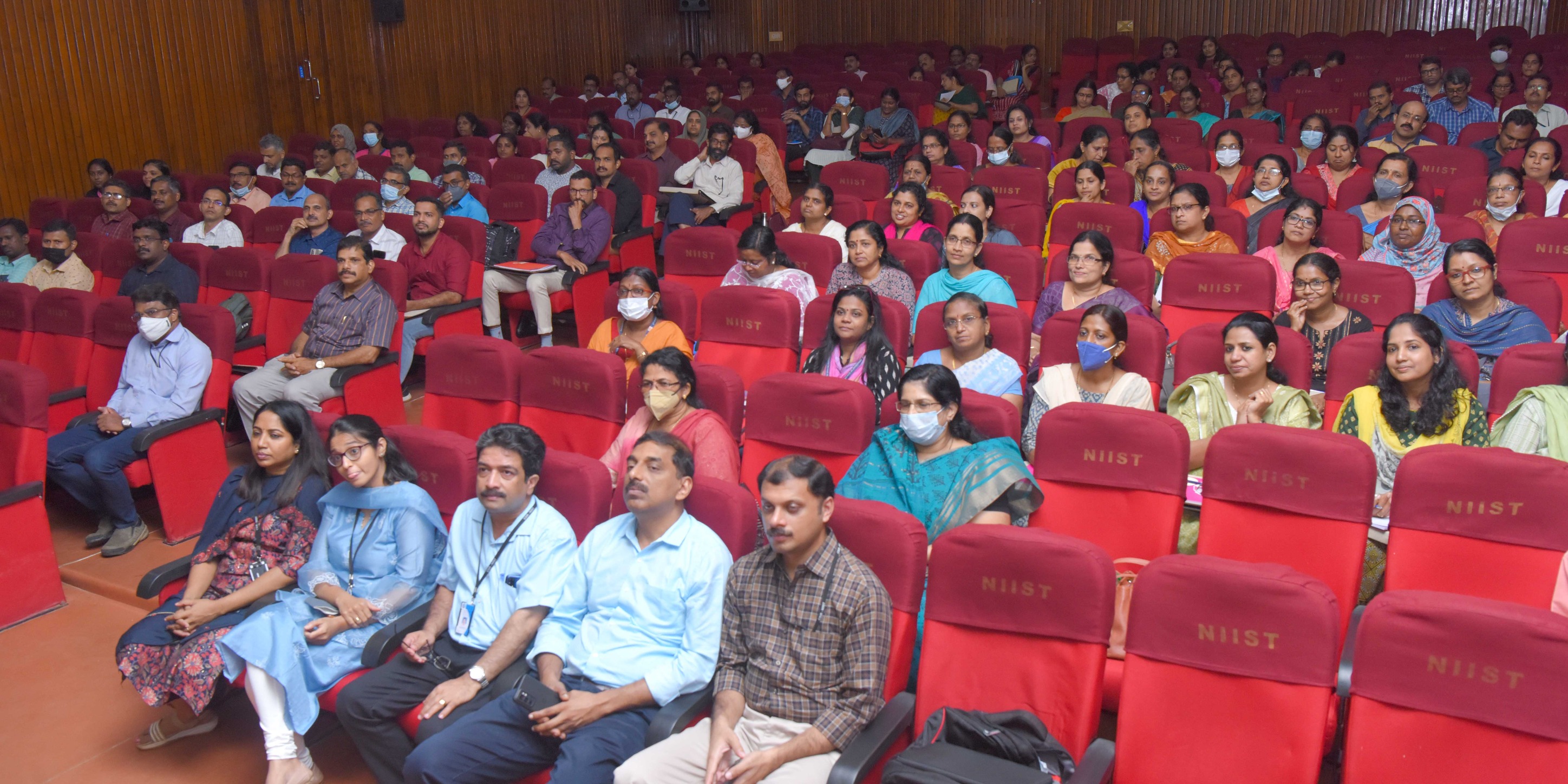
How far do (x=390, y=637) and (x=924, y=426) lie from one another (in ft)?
4.52

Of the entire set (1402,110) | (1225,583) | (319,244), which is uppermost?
(1402,110)

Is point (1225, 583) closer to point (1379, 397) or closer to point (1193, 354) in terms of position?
point (1379, 397)

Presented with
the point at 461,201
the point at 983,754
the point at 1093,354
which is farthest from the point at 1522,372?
the point at 461,201

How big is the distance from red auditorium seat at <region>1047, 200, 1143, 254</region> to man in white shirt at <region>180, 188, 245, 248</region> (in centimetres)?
425

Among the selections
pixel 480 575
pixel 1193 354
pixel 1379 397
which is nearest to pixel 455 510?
pixel 480 575

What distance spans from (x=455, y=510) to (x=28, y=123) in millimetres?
6334

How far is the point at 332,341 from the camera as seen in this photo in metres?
4.34

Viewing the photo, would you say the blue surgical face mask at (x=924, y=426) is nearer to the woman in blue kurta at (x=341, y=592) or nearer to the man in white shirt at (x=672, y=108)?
A: the woman in blue kurta at (x=341, y=592)

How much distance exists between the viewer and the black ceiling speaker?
909 centimetres

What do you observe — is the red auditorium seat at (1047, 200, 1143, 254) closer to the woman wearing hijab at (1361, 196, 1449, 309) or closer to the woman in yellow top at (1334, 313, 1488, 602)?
the woman wearing hijab at (1361, 196, 1449, 309)

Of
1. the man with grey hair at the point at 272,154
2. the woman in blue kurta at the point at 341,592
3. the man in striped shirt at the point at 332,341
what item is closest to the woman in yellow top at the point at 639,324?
the man in striped shirt at the point at 332,341

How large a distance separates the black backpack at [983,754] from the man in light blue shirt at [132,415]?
3.11m

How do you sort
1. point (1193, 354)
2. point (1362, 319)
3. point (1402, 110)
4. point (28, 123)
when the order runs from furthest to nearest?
point (28, 123) < point (1402, 110) < point (1362, 319) < point (1193, 354)

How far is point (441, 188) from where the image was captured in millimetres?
6336
